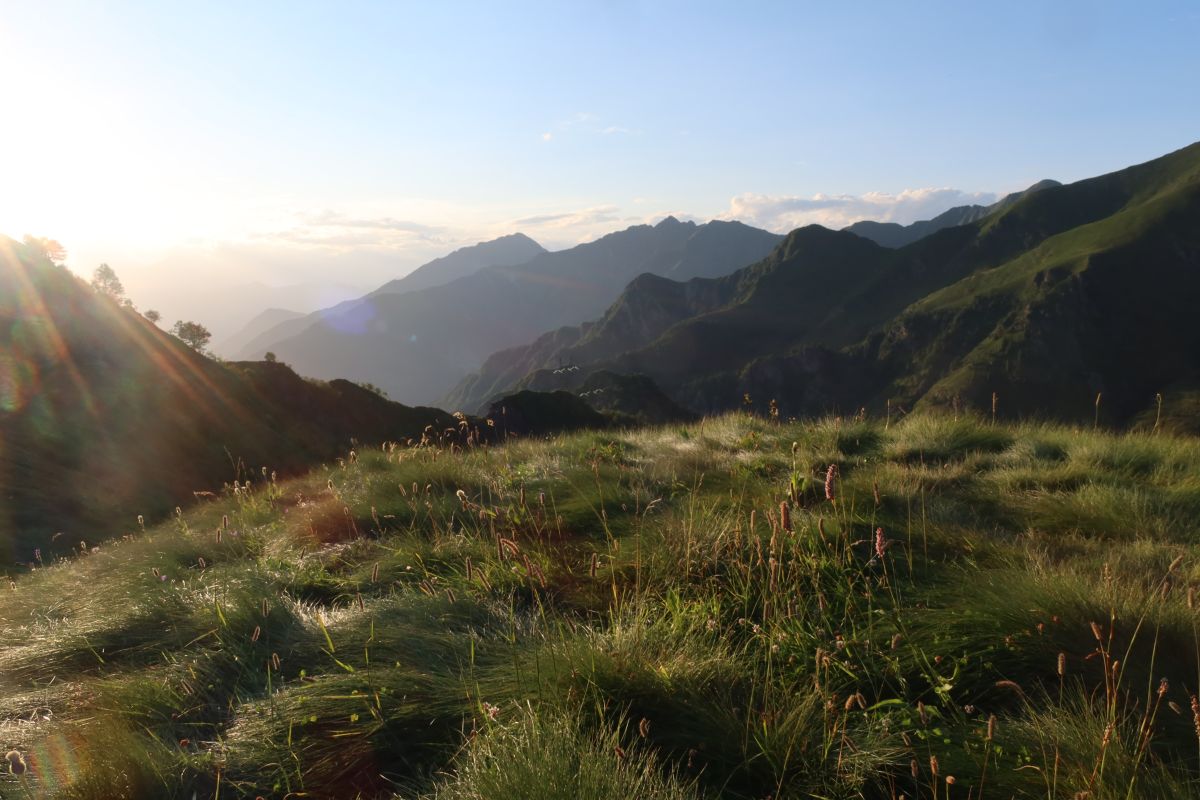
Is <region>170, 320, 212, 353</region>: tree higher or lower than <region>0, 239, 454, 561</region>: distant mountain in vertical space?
higher

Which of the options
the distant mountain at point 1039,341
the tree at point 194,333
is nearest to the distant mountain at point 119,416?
the tree at point 194,333

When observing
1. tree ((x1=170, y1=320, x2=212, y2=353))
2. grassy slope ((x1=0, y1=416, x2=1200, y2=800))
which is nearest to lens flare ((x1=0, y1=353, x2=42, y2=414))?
grassy slope ((x1=0, y1=416, x2=1200, y2=800))

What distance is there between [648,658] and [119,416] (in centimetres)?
3283

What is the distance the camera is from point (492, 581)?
13.5 ft

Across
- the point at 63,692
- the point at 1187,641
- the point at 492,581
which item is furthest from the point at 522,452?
→ the point at 1187,641

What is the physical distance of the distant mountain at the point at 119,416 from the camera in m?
18.1

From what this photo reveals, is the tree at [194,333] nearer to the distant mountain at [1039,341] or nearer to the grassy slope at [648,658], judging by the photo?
the distant mountain at [1039,341]

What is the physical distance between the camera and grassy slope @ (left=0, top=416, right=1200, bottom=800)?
234 centimetres

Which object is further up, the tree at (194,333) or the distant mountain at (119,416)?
the tree at (194,333)

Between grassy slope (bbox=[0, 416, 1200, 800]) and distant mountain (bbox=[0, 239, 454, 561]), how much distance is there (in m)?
10.7

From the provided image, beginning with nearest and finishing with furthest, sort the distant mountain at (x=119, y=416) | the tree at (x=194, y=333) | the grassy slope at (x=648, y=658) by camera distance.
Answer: the grassy slope at (x=648, y=658) < the distant mountain at (x=119, y=416) < the tree at (x=194, y=333)

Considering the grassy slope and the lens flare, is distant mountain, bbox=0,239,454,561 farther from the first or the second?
the grassy slope

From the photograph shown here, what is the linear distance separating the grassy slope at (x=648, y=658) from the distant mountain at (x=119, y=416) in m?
10.7

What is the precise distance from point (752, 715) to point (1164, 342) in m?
156
